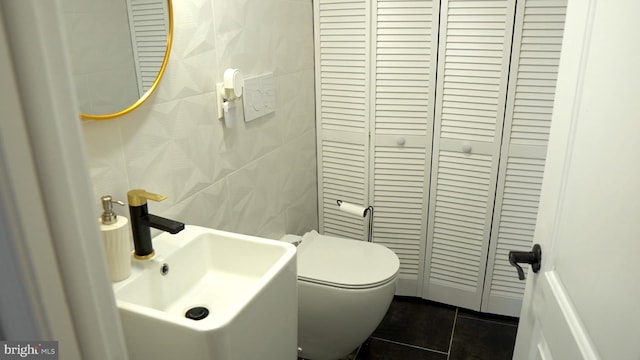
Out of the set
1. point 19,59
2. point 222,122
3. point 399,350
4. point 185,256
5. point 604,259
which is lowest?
point 399,350

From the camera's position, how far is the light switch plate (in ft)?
5.41

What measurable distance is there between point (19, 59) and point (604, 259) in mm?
857

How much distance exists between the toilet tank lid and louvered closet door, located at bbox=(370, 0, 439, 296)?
35 centimetres

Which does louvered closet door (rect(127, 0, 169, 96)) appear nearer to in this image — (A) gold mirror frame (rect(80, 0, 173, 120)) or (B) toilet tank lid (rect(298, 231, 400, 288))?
(A) gold mirror frame (rect(80, 0, 173, 120))

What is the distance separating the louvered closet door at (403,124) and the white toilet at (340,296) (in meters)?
A: 0.39

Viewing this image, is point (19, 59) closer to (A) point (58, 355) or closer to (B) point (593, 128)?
(A) point (58, 355)

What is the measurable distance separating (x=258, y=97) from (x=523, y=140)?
1.16 m

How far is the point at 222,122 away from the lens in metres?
1.55

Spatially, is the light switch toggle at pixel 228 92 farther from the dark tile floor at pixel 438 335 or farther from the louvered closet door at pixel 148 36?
the dark tile floor at pixel 438 335

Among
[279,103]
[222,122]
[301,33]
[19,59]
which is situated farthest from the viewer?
[301,33]

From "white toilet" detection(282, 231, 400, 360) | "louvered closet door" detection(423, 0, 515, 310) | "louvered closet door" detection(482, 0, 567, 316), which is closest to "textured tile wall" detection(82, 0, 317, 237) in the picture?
"white toilet" detection(282, 231, 400, 360)

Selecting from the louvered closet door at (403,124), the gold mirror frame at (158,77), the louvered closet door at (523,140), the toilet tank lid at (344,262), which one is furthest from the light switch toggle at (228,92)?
the louvered closet door at (523,140)

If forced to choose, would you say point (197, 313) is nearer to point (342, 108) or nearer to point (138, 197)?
point (138, 197)

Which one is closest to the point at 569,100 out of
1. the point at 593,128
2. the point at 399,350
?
the point at 593,128
